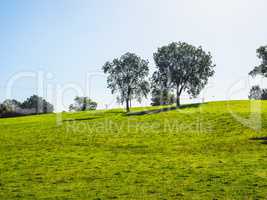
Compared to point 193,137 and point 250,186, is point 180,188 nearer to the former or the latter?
point 250,186

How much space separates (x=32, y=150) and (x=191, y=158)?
1699 cm

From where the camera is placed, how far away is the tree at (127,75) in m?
88.8

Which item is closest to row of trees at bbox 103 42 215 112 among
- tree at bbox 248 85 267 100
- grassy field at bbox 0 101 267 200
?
grassy field at bbox 0 101 267 200

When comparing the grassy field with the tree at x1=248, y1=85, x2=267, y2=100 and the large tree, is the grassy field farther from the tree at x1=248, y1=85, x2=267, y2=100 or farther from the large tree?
the tree at x1=248, y1=85, x2=267, y2=100

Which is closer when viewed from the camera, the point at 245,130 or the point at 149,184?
the point at 149,184

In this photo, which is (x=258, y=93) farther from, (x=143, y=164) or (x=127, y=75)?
(x=143, y=164)

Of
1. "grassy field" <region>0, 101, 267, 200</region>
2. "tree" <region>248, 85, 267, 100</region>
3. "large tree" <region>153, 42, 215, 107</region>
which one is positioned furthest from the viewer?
"tree" <region>248, 85, 267, 100</region>

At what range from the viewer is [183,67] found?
3332 inches

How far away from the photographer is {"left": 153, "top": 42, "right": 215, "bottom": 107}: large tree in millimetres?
84625

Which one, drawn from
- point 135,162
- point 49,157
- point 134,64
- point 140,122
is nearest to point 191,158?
point 135,162

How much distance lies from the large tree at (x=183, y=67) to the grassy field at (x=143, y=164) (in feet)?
131

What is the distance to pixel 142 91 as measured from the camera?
9112 centimetres

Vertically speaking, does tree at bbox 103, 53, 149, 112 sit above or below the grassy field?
above

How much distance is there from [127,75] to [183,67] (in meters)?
16.0
